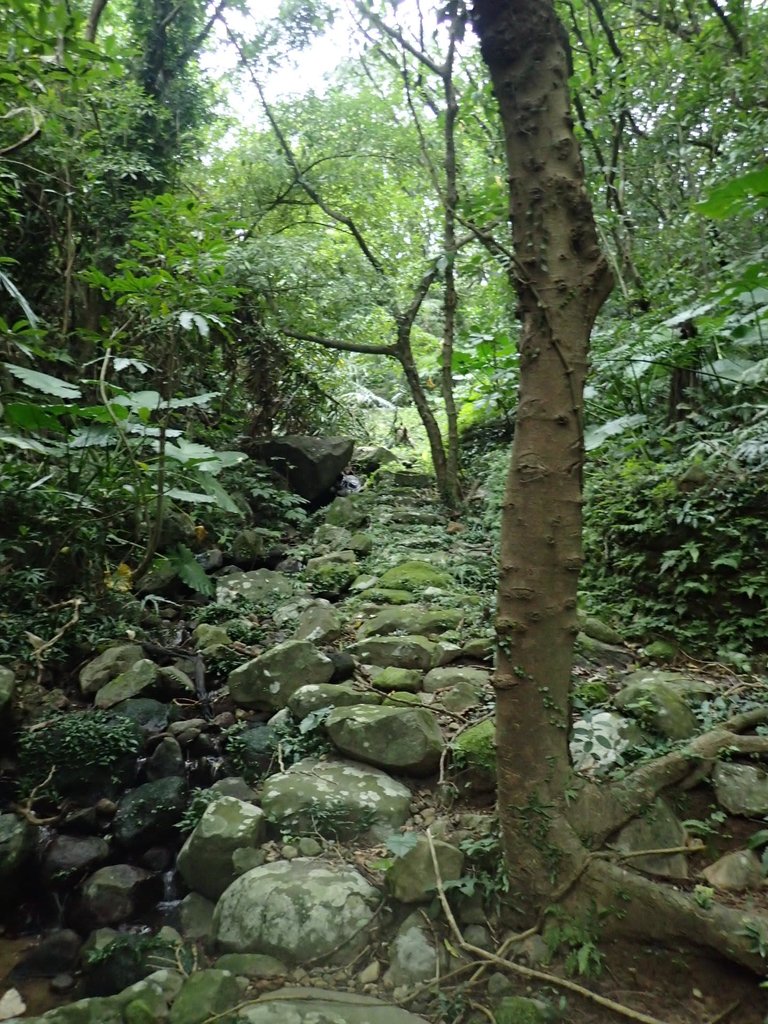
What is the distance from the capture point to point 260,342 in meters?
7.98

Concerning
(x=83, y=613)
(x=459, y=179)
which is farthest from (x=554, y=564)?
(x=459, y=179)

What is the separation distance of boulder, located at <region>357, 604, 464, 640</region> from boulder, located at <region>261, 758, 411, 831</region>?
4.47 feet

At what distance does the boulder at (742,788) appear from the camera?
239 cm

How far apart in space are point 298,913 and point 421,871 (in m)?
0.46

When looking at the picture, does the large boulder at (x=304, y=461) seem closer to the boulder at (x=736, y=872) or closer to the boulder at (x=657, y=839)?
the boulder at (x=657, y=839)

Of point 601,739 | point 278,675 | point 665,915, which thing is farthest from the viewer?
point 278,675

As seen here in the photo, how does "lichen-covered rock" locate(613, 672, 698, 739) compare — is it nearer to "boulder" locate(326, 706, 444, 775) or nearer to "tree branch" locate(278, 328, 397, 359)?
"boulder" locate(326, 706, 444, 775)

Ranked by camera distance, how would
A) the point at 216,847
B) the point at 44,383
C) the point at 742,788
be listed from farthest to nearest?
the point at 44,383, the point at 216,847, the point at 742,788

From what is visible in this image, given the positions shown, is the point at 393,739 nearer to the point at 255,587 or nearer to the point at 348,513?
the point at 255,587

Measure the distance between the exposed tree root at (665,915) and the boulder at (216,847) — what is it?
134 centimetres

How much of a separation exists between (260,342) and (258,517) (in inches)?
88.4

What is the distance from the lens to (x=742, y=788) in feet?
8.00

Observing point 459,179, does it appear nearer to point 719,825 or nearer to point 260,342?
point 260,342

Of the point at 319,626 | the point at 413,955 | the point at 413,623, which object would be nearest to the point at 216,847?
the point at 413,955
